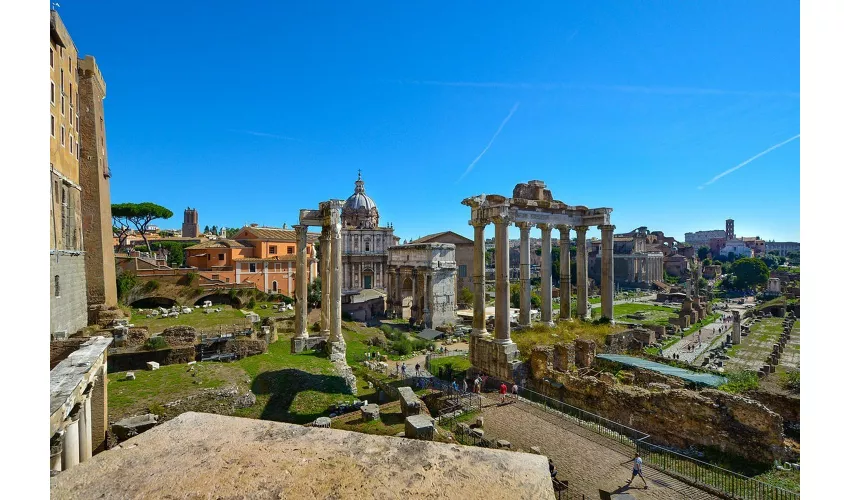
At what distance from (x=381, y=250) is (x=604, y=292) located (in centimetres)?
3531

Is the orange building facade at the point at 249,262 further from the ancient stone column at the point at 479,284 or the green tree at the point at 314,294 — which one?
the ancient stone column at the point at 479,284

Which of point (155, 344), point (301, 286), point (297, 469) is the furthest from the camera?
point (301, 286)

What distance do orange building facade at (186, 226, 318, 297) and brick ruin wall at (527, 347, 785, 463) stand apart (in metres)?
30.3

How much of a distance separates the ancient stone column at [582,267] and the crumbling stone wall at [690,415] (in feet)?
23.3

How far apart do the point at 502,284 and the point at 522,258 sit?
233 centimetres

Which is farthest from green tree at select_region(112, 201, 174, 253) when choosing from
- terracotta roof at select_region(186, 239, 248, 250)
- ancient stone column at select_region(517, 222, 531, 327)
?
ancient stone column at select_region(517, 222, 531, 327)

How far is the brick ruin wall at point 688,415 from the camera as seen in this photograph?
8.77 metres

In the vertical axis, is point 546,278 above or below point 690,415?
above

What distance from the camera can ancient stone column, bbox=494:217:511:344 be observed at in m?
14.1

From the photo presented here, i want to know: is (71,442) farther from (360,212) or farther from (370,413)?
(360,212)

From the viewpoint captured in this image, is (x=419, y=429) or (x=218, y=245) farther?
(x=218, y=245)

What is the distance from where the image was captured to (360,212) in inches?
2184

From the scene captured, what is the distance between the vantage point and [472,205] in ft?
49.7

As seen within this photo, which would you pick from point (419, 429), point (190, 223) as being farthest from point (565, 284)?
point (190, 223)
